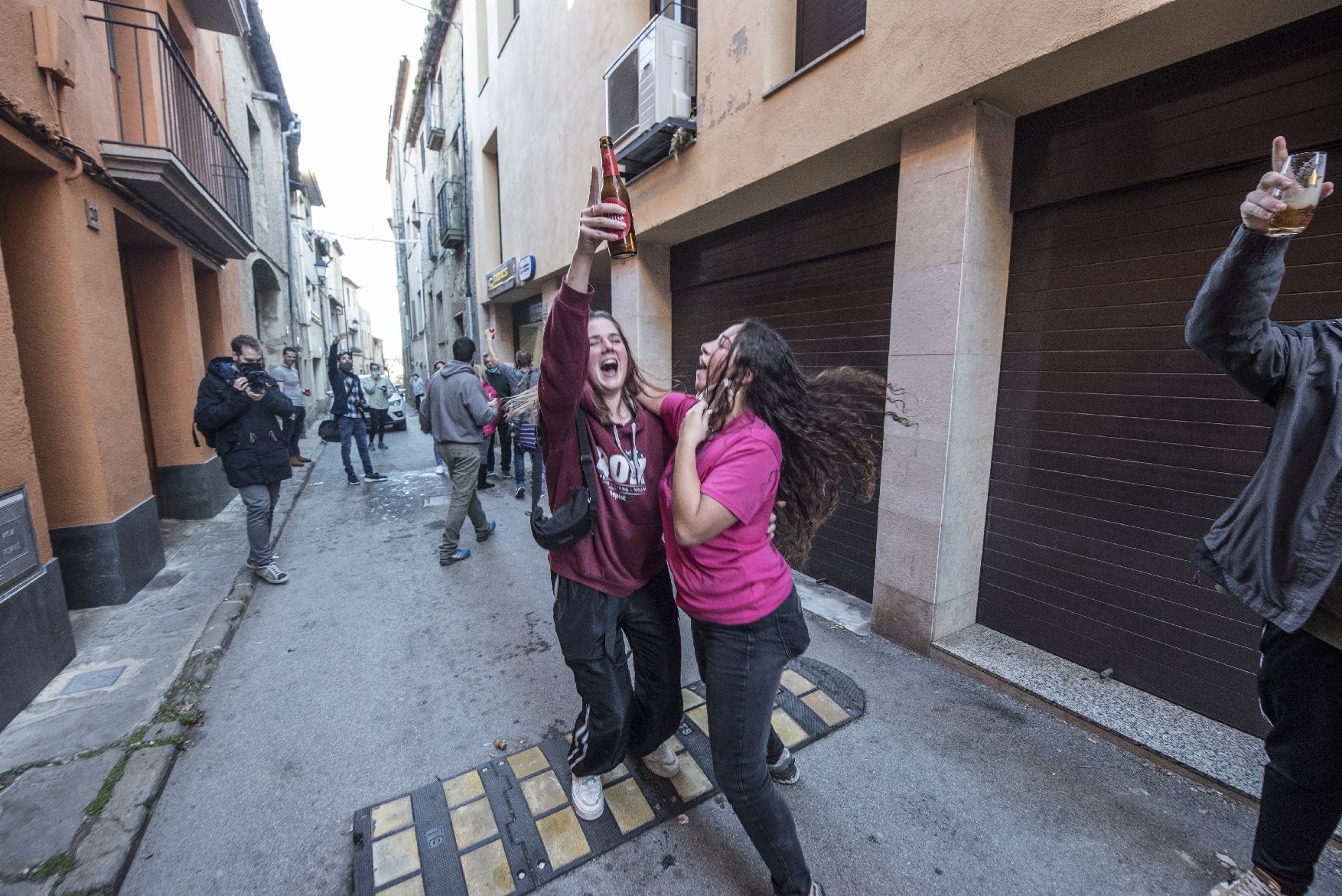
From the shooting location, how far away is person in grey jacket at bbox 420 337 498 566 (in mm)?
5148

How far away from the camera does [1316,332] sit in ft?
5.46

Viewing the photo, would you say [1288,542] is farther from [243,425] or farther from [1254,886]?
[243,425]

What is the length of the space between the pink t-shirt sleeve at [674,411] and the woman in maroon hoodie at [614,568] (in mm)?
36

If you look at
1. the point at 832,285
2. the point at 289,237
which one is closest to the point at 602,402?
the point at 832,285

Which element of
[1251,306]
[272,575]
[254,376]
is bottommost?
[272,575]

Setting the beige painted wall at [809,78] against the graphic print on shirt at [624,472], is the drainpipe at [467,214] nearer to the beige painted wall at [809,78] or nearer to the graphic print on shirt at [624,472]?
the beige painted wall at [809,78]

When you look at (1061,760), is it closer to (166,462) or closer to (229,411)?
(229,411)

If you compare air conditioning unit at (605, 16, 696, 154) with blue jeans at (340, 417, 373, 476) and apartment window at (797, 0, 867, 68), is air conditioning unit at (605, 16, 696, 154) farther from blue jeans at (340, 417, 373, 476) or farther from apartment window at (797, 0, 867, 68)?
blue jeans at (340, 417, 373, 476)

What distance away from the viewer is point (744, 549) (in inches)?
70.6

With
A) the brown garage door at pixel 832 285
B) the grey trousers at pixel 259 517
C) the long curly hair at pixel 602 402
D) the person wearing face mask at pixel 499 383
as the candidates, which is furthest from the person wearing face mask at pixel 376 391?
the long curly hair at pixel 602 402

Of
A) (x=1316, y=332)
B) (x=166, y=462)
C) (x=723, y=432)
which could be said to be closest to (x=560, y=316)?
(x=723, y=432)

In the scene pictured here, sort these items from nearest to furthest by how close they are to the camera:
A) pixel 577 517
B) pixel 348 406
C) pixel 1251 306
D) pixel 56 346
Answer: pixel 1251 306, pixel 577 517, pixel 56 346, pixel 348 406

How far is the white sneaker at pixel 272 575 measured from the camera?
15.3 ft

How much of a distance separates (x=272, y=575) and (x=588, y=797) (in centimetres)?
380
